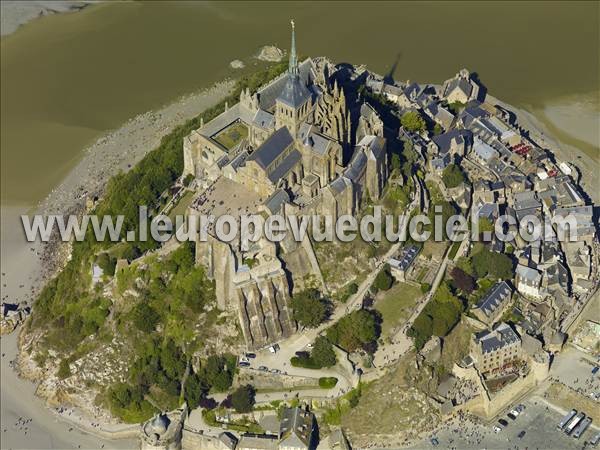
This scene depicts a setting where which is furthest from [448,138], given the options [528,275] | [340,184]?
[340,184]

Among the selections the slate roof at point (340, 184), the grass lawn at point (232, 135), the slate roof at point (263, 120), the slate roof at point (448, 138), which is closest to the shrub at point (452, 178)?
the slate roof at point (448, 138)

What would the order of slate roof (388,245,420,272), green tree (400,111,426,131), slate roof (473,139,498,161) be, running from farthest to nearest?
slate roof (473,139,498,161) < green tree (400,111,426,131) < slate roof (388,245,420,272)

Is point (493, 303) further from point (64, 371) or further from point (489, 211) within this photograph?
point (64, 371)

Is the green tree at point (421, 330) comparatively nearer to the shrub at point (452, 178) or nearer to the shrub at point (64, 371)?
the shrub at point (452, 178)

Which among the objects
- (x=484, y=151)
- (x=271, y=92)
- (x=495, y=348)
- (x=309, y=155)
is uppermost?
(x=271, y=92)

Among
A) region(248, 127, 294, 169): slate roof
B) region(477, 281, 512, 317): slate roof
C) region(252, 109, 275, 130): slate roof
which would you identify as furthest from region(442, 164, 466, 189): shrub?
region(252, 109, 275, 130): slate roof

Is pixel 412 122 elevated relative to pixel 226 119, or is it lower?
elevated

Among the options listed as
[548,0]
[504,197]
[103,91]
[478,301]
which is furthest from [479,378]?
[548,0]

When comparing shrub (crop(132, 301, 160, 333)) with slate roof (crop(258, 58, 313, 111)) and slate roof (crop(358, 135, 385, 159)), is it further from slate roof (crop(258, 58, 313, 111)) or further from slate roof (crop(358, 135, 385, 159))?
slate roof (crop(358, 135, 385, 159))
